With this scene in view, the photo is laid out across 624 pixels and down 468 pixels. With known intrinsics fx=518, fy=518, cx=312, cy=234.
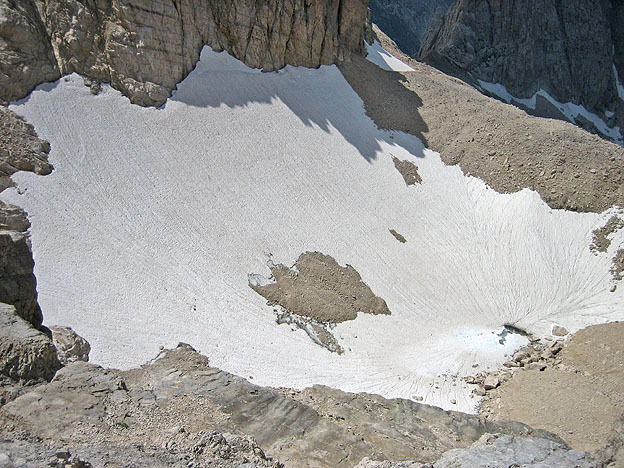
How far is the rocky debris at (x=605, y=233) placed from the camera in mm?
29522

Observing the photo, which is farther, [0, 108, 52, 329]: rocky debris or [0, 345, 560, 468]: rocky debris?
[0, 108, 52, 329]: rocky debris

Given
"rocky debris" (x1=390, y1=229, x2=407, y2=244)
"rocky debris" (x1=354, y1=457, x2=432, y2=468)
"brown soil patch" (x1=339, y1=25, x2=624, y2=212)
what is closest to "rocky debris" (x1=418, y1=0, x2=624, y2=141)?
"brown soil patch" (x1=339, y1=25, x2=624, y2=212)

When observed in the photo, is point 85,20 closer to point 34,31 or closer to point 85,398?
point 34,31

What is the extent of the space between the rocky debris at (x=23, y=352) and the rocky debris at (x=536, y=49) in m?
68.8

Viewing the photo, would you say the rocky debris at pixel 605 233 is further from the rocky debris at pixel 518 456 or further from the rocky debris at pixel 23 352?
the rocky debris at pixel 23 352

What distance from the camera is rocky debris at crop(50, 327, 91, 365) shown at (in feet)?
50.6

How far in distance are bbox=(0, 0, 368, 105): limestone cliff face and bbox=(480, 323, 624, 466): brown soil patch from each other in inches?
967

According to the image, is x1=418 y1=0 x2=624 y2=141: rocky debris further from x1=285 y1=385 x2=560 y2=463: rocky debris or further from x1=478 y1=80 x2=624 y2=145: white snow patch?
x1=285 y1=385 x2=560 y2=463: rocky debris

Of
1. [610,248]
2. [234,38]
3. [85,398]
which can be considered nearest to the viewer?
[85,398]

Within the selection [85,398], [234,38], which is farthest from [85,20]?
[85,398]

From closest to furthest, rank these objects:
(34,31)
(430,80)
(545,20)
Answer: (34,31) < (430,80) < (545,20)

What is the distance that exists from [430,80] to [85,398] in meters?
43.6

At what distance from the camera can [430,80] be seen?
46.5m

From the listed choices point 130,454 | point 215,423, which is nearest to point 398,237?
point 215,423
